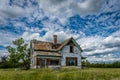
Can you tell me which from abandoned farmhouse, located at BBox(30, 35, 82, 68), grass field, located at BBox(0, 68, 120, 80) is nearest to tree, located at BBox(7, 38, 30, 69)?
abandoned farmhouse, located at BBox(30, 35, 82, 68)

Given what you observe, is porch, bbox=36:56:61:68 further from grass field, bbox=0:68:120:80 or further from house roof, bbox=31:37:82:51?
grass field, bbox=0:68:120:80

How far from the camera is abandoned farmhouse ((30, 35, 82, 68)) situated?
32.1 m

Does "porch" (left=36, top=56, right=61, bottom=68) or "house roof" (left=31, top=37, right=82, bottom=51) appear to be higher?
"house roof" (left=31, top=37, right=82, bottom=51)

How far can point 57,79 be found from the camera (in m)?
13.3

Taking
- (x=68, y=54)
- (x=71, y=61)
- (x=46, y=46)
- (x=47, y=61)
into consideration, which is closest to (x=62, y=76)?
(x=47, y=61)

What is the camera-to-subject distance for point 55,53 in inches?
1353

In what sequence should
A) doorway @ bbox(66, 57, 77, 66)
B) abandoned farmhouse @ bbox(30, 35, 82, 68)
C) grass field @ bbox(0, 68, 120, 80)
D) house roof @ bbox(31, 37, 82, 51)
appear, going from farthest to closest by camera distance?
doorway @ bbox(66, 57, 77, 66), house roof @ bbox(31, 37, 82, 51), abandoned farmhouse @ bbox(30, 35, 82, 68), grass field @ bbox(0, 68, 120, 80)

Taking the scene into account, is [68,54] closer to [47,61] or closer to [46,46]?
[46,46]

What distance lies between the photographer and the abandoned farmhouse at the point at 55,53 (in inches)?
1264

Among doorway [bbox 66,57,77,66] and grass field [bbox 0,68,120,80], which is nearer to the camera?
grass field [bbox 0,68,120,80]

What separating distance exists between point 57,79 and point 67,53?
2301 centimetres

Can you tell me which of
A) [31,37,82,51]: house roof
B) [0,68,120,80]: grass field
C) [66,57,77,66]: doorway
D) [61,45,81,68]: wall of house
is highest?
[31,37,82,51]: house roof

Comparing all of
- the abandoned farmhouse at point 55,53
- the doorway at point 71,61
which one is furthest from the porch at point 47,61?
the doorway at point 71,61

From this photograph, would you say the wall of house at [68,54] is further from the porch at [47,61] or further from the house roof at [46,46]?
the porch at [47,61]
